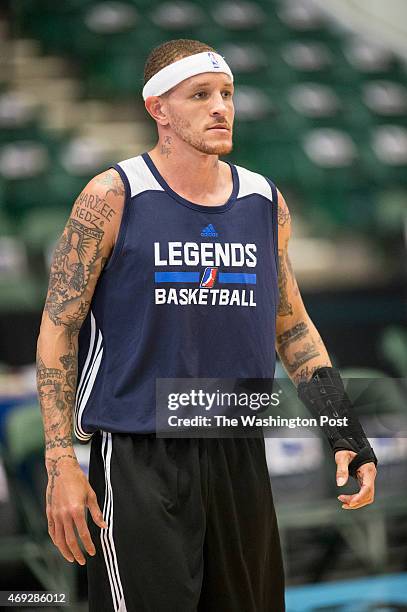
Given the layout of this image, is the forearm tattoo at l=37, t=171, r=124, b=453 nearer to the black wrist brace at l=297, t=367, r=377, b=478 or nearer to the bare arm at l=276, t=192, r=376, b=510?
the bare arm at l=276, t=192, r=376, b=510

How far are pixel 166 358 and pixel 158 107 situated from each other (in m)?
0.60

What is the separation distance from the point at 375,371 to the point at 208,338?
2409 millimetres

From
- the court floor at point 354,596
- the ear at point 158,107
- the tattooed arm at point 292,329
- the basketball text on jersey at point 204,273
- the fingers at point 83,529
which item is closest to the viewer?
the fingers at point 83,529

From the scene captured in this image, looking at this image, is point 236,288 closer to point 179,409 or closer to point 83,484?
point 179,409

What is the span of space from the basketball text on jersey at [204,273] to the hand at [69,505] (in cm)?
42

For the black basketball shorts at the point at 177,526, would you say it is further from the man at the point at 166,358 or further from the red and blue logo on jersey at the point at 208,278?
the red and blue logo on jersey at the point at 208,278

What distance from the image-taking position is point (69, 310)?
2.03m

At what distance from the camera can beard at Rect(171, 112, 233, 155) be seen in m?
2.06

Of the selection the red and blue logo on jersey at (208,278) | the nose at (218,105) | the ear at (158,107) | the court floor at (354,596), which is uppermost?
the ear at (158,107)

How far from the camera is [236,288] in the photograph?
2.09 m

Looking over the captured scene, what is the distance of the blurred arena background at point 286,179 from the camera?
385cm

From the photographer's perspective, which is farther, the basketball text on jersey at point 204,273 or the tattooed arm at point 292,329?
the tattooed arm at point 292,329

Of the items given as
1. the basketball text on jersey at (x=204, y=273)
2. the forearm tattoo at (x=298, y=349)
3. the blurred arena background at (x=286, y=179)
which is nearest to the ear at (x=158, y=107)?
the basketball text on jersey at (x=204, y=273)

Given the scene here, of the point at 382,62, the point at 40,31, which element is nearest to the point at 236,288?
the point at 40,31
